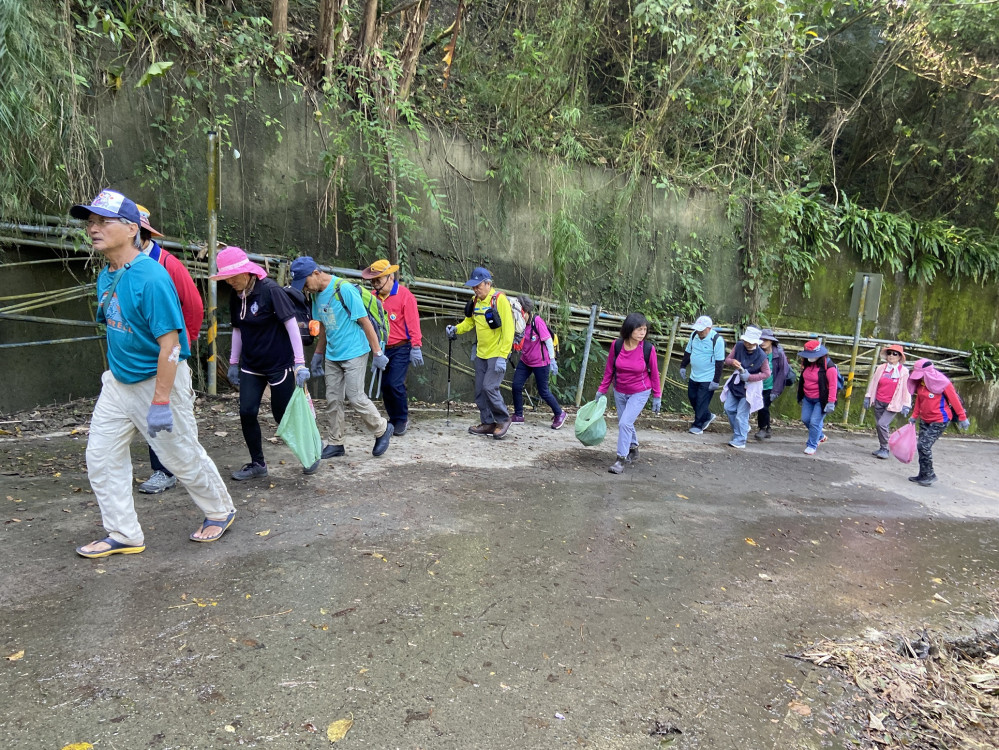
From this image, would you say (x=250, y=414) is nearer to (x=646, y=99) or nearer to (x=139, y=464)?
(x=139, y=464)

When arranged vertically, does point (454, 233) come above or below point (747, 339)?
above

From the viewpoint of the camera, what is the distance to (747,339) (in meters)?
8.79

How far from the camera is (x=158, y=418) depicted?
3537 millimetres

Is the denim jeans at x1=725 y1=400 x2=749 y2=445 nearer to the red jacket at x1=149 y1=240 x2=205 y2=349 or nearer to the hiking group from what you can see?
the hiking group

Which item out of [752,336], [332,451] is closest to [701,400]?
[752,336]

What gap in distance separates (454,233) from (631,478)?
469 cm

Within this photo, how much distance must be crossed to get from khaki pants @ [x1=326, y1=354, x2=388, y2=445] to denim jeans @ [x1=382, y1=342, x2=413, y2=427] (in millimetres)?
805

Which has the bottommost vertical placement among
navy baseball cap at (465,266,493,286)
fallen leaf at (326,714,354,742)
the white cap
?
fallen leaf at (326,714,354,742)

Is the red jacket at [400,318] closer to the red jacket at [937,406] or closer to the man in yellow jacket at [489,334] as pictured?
the man in yellow jacket at [489,334]

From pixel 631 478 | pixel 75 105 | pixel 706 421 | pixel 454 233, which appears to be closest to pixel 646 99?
pixel 454 233

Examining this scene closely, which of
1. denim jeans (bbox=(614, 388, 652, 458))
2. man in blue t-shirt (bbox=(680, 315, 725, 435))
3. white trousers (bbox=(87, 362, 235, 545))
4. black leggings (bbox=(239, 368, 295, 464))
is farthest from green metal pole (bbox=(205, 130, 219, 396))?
man in blue t-shirt (bbox=(680, 315, 725, 435))

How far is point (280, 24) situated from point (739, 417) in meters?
7.82

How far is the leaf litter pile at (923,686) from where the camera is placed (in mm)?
3082

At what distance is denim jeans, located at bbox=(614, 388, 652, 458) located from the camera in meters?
6.65
